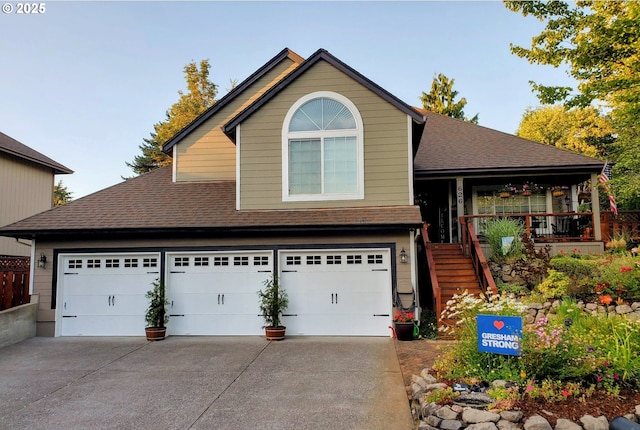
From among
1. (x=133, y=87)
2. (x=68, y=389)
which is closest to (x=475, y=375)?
(x=68, y=389)

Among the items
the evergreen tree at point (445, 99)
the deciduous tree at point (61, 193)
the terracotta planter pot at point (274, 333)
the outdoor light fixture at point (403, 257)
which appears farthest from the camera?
the deciduous tree at point (61, 193)

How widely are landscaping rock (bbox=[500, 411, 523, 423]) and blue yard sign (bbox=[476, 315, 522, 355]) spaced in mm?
763

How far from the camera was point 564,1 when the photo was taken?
10.9 m

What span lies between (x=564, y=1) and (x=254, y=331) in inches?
451

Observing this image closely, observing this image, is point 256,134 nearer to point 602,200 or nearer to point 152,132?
point 602,200

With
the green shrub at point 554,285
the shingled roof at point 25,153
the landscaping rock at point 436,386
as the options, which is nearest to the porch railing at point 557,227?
the green shrub at point 554,285

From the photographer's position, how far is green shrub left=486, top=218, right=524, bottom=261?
1042 centimetres

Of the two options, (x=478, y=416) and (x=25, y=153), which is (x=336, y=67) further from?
(x=25, y=153)

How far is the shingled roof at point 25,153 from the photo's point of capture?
49.6 ft

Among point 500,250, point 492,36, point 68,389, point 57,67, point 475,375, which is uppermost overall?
point 492,36

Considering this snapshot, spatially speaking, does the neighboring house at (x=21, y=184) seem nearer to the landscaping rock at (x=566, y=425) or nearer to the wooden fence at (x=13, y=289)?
the wooden fence at (x=13, y=289)

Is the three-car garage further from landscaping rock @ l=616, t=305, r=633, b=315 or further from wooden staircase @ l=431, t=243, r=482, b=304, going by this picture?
landscaping rock @ l=616, t=305, r=633, b=315

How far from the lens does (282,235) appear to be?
9.70 meters

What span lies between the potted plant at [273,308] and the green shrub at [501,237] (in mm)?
5486
